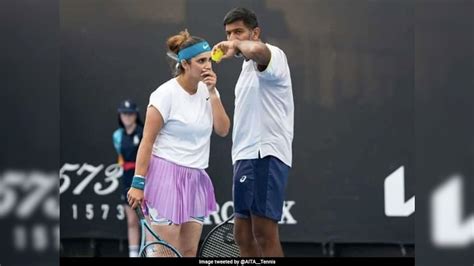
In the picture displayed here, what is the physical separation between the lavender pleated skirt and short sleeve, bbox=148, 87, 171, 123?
21 cm

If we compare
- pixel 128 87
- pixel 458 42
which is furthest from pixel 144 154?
pixel 458 42

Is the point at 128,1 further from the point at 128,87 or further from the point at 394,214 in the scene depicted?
the point at 394,214

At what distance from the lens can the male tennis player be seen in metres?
4.98

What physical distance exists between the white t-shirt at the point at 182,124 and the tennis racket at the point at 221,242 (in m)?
0.33

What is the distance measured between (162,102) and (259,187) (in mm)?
608

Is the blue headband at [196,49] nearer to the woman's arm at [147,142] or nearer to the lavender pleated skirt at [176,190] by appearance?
the woman's arm at [147,142]

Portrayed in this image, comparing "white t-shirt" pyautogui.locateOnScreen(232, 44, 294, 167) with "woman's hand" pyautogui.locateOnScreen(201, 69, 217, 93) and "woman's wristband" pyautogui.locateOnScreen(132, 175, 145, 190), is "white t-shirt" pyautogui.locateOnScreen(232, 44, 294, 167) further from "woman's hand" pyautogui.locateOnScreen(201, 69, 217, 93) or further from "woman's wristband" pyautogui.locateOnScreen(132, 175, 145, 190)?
"woman's wristband" pyautogui.locateOnScreen(132, 175, 145, 190)

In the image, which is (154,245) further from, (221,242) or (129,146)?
(129,146)

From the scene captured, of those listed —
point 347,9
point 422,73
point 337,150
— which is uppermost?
point 347,9

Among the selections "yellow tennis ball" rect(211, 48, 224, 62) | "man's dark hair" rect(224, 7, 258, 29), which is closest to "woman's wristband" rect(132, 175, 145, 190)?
"yellow tennis ball" rect(211, 48, 224, 62)

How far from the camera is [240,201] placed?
16.6ft

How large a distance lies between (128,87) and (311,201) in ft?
3.43

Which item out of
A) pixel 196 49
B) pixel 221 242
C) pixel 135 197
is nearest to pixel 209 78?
pixel 196 49

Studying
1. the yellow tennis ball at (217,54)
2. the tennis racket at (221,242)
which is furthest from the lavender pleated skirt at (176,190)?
the yellow tennis ball at (217,54)
